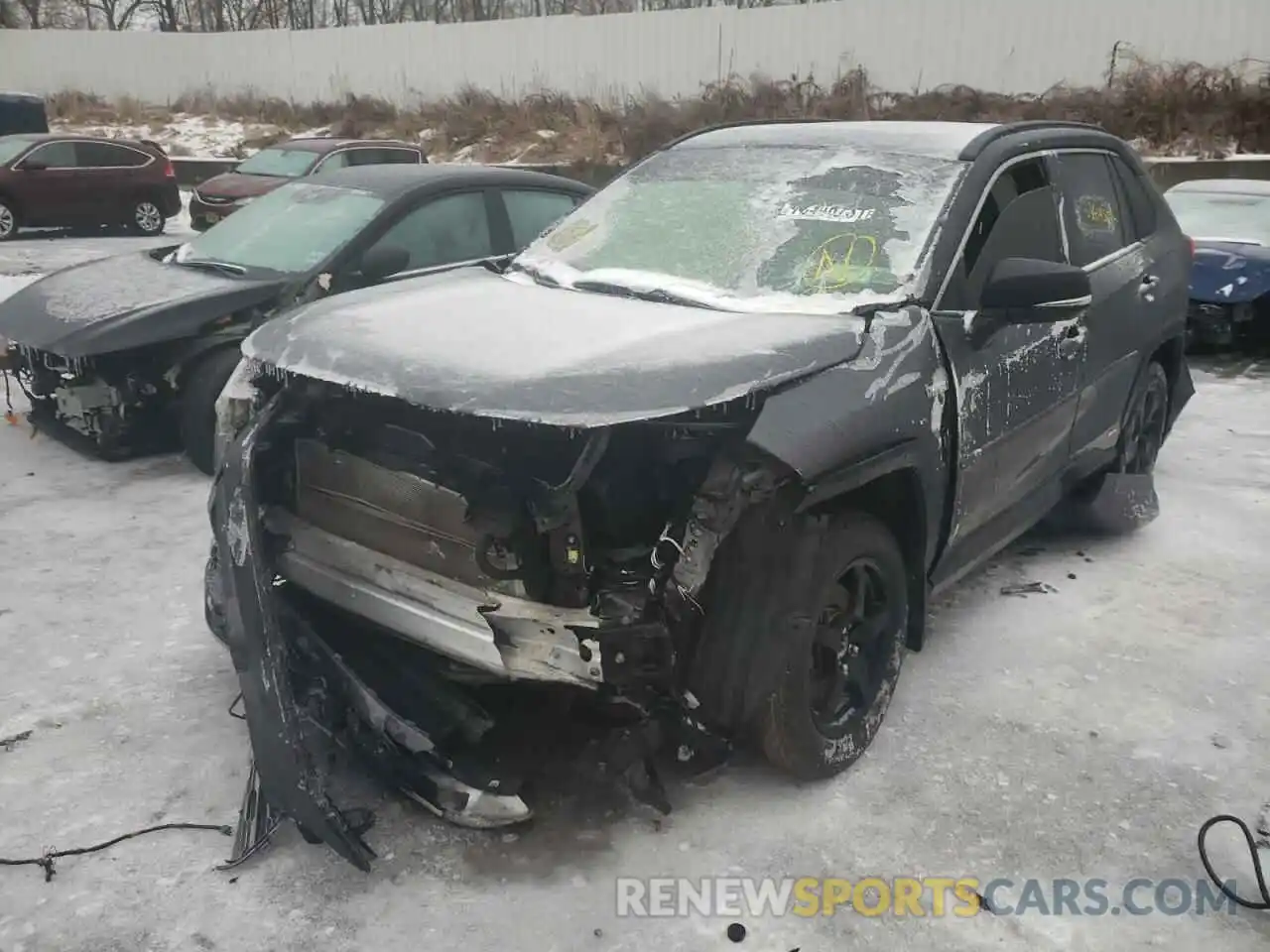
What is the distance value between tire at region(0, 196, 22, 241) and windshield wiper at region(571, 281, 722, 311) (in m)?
13.7

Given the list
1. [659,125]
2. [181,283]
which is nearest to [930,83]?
[659,125]

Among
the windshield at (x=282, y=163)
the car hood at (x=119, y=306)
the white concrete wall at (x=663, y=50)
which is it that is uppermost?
the white concrete wall at (x=663, y=50)

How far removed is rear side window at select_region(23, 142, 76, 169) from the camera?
14656 mm

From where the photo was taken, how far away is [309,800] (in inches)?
107

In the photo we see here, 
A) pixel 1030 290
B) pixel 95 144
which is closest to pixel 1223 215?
pixel 1030 290

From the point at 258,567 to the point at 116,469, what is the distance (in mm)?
3530

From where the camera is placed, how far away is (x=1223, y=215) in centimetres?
966

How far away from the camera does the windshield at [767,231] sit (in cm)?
344

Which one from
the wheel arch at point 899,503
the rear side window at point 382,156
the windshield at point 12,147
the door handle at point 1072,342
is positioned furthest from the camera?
the rear side window at point 382,156

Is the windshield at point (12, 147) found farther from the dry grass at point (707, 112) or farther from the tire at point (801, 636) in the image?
the tire at point (801, 636)

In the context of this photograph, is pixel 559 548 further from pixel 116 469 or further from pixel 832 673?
pixel 116 469

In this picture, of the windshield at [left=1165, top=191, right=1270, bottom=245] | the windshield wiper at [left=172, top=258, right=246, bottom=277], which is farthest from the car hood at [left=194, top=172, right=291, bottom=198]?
the windshield at [left=1165, top=191, right=1270, bottom=245]

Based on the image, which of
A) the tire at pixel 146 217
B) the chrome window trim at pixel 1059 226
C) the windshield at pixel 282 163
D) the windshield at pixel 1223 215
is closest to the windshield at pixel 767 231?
the chrome window trim at pixel 1059 226

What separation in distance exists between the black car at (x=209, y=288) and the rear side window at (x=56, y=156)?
9744 mm
